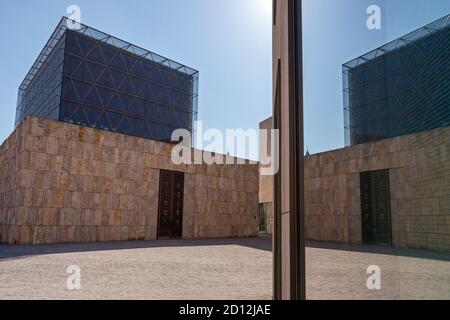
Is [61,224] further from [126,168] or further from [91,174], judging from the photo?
[126,168]

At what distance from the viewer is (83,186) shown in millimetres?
16531

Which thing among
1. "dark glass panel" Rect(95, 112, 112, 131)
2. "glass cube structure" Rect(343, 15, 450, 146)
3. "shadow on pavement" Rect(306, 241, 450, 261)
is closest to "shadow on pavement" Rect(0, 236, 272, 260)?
"shadow on pavement" Rect(306, 241, 450, 261)

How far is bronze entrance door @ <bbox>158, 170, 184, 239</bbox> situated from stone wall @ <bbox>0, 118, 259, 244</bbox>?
0.34m

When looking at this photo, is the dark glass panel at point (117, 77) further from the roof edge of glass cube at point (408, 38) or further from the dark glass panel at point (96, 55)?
the roof edge of glass cube at point (408, 38)

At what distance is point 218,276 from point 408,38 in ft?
23.2

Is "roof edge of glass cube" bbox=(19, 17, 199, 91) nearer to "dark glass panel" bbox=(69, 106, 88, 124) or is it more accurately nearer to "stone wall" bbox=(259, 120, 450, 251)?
"dark glass panel" bbox=(69, 106, 88, 124)

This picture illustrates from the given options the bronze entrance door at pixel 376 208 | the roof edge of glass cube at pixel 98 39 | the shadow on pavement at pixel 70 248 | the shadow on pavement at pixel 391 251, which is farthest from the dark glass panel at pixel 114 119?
the bronze entrance door at pixel 376 208

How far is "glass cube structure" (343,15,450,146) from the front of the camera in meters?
0.75

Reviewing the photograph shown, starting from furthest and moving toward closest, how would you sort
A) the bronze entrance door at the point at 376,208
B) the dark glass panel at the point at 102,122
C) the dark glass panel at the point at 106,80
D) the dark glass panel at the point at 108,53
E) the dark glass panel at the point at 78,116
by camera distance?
the dark glass panel at the point at 108,53, the dark glass panel at the point at 106,80, the dark glass panel at the point at 102,122, the dark glass panel at the point at 78,116, the bronze entrance door at the point at 376,208

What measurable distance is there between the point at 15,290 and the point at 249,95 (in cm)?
827

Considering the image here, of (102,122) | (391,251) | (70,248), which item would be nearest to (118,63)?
(102,122)

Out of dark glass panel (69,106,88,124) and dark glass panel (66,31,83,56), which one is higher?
dark glass panel (66,31,83,56)

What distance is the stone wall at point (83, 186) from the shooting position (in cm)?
1502
